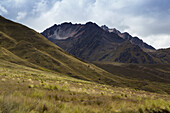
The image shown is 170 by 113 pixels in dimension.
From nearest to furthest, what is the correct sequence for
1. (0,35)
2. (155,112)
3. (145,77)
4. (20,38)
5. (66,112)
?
(66,112) → (155,112) → (0,35) → (20,38) → (145,77)

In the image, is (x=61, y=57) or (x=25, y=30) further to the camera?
(x=25, y=30)

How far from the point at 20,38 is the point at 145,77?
465 feet

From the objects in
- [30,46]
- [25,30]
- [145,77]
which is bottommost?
[145,77]

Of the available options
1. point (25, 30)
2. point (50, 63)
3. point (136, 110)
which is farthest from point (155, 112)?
point (25, 30)

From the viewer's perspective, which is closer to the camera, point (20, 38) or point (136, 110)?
point (136, 110)

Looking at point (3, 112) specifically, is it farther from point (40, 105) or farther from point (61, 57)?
point (61, 57)

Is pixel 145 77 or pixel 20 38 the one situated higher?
pixel 20 38

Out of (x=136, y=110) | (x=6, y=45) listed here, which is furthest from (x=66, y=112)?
(x=6, y=45)

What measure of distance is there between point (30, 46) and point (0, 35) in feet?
102

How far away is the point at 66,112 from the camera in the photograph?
256 inches

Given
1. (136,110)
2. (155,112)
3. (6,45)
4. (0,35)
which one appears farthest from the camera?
(0,35)

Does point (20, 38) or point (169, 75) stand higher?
point (20, 38)

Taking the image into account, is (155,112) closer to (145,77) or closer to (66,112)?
(66,112)

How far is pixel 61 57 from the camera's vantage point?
11912cm
